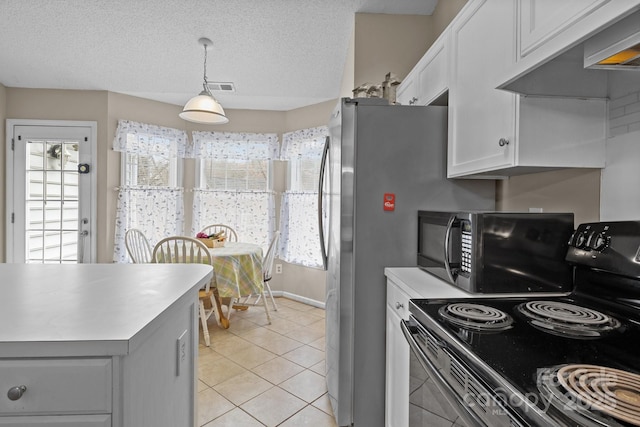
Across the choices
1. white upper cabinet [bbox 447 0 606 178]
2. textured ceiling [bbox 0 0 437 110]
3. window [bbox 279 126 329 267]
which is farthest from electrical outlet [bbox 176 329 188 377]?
window [bbox 279 126 329 267]

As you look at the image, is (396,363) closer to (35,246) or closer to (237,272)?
(237,272)

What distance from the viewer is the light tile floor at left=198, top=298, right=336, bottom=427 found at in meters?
1.96

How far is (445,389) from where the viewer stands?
823 mm

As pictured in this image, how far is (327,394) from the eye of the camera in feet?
7.14

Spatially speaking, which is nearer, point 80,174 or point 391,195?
point 391,195

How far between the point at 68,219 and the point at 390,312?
388cm

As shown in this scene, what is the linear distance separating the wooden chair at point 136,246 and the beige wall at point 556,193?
3.28 metres

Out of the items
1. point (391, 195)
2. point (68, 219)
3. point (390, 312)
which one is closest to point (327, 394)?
point (390, 312)

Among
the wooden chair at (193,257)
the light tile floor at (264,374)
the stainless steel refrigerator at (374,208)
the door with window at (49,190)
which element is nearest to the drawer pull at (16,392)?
the stainless steel refrigerator at (374,208)

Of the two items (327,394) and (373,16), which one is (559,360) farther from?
(373,16)

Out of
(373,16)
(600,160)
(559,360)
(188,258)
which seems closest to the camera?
(559,360)

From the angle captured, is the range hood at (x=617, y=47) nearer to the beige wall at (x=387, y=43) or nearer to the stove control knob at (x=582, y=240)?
the stove control knob at (x=582, y=240)

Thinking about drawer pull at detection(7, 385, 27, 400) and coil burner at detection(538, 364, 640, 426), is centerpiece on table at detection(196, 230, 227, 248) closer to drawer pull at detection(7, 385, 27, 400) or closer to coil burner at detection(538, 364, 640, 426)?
drawer pull at detection(7, 385, 27, 400)

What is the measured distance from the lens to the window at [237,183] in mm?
4355
